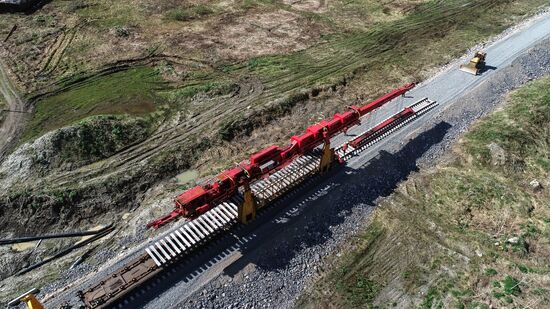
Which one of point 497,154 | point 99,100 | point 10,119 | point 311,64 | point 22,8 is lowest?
point 10,119

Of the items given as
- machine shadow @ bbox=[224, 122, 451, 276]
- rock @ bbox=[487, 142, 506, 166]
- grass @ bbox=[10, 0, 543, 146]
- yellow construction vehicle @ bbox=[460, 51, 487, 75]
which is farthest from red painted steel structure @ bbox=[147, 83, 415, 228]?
yellow construction vehicle @ bbox=[460, 51, 487, 75]

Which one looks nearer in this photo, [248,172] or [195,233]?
[195,233]

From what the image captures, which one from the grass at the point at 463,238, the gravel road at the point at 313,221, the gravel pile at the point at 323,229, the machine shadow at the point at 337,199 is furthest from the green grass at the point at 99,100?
the grass at the point at 463,238

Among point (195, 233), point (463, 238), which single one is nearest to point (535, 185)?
point (463, 238)

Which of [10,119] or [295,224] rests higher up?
[295,224]

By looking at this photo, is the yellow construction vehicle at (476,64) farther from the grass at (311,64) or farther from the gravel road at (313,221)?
the grass at (311,64)

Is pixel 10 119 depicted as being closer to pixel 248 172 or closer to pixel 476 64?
pixel 248 172
